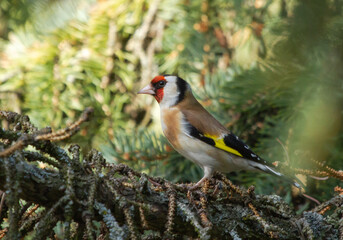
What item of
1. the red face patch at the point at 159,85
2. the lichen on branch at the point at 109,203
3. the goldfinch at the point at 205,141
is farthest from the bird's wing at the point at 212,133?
the lichen on branch at the point at 109,203

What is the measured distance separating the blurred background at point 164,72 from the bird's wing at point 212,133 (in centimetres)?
5

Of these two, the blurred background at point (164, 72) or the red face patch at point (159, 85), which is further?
the red face patch at point (159, 85)

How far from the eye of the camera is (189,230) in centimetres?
123

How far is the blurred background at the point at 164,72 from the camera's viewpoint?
190cm

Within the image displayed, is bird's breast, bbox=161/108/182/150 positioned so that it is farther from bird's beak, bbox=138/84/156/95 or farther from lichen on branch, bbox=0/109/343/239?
lichen on branch, bbox=0/109/343/239

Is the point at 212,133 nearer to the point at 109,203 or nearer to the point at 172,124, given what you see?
the point at 172,124

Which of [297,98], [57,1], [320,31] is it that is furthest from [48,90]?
[320,31]

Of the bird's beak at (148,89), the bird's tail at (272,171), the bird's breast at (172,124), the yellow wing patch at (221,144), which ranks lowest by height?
the bird's tail at (272,171)

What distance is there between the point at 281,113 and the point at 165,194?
3.23 feet

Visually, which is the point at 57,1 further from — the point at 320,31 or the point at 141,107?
the point at 141,107

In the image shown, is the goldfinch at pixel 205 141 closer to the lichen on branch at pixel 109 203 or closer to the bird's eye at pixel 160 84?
the bird's eye at pixel 160 84

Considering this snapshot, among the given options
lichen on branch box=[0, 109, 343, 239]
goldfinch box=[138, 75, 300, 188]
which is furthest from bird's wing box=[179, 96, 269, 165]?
lichen on branch box=[0, 109, 343, 239]

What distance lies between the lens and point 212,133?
2.21 m

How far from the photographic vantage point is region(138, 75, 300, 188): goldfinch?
2076 millimetres
